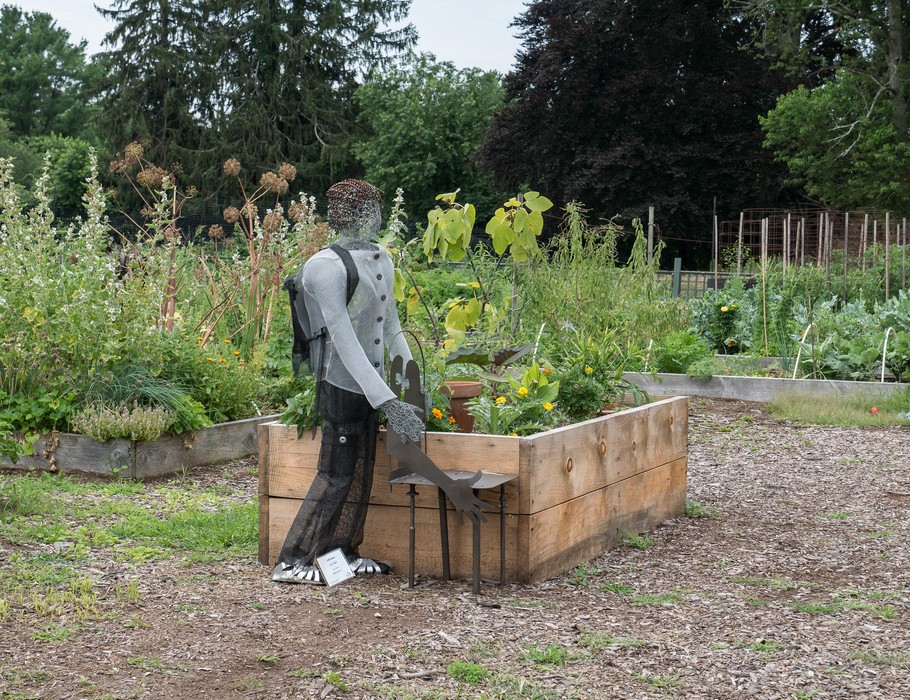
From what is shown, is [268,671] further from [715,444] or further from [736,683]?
[715,444]

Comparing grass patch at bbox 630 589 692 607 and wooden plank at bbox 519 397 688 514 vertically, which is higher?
wooden plank at bbox 519 397 688 514

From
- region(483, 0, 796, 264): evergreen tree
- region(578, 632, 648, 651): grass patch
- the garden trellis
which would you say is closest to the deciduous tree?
region(483, 0, 796, 264): evergreen tree

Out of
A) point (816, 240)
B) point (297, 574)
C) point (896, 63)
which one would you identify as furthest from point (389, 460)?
point (896, 63)

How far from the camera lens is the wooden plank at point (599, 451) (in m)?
4.09

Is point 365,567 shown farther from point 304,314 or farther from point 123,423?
point 123,423

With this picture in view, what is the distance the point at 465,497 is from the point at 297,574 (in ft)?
2.51

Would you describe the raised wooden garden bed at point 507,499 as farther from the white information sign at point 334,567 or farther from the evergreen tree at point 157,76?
the evergreen tree at point 157,76

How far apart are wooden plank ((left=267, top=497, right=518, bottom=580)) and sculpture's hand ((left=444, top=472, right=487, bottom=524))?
0.71 feet

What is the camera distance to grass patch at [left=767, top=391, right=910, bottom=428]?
8672 mm

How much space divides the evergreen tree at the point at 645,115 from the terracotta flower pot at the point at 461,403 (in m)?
20.2

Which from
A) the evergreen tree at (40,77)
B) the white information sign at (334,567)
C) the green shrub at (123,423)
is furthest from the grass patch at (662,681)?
the evergreen tree at (40,77)

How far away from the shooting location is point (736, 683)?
3.10 m

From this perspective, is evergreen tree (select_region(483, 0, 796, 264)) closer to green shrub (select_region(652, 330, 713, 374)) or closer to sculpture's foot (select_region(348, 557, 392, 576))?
green shrub (select_region(652, 330, 713, 374))

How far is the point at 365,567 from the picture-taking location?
4.18m
